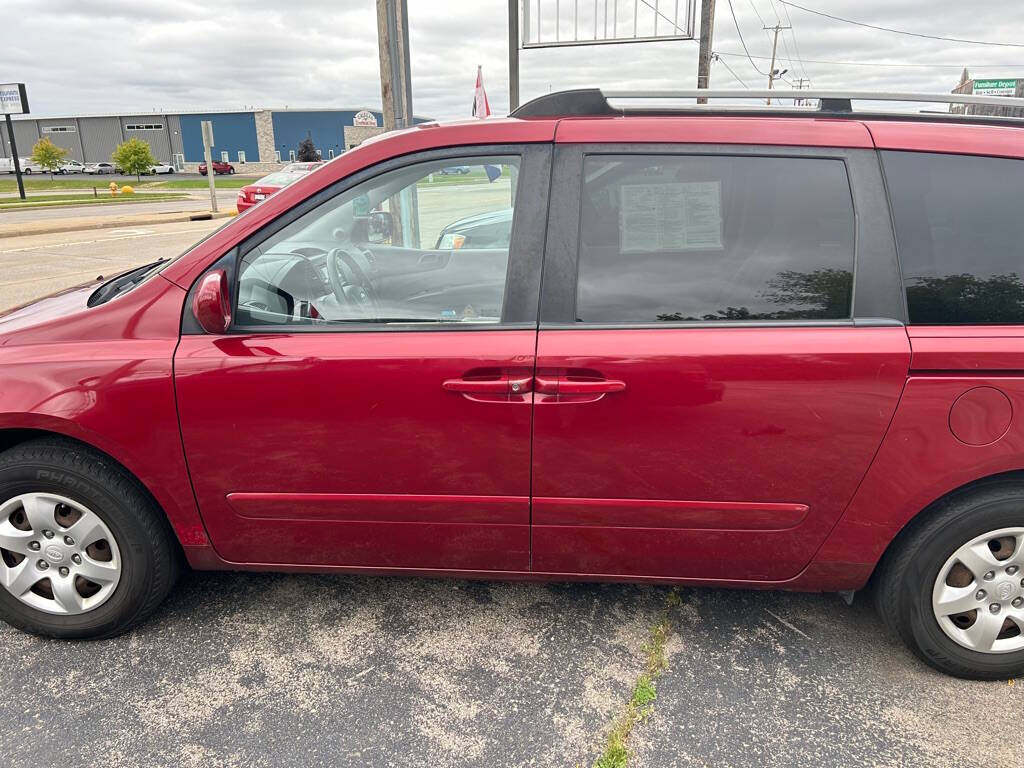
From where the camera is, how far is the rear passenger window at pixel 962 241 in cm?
213

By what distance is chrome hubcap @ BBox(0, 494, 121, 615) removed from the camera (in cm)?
242

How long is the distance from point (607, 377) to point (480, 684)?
1086 millimetres

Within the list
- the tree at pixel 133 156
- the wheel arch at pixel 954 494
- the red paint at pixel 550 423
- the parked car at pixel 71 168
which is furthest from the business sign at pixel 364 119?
the parked car at pixel 71 168

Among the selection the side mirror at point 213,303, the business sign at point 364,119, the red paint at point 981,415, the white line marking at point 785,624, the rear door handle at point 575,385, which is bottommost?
the white line marking at point 785,624

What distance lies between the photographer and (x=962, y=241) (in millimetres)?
2139

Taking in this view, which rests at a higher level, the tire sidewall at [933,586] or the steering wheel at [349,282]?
the steering wheel at [349,282]

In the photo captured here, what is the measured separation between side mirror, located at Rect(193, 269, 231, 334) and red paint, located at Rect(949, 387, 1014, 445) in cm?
221

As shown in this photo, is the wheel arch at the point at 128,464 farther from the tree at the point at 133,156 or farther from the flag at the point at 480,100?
the tree at the point at 133,156

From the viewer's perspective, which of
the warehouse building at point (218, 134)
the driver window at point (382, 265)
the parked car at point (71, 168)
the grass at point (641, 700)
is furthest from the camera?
the warehouse building at point (218, 134)

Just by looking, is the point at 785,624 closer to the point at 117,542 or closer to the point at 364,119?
the point at 117,542

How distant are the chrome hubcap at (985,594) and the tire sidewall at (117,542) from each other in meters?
2.62

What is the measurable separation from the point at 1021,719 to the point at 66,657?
3109 millimetres

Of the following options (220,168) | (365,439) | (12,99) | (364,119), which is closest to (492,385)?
(365,439)

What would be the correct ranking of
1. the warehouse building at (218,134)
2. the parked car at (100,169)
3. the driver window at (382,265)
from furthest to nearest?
1. the warehouse building at (218,134)
2. the parked car at (100,169)
3. the driver window at (382,265)
